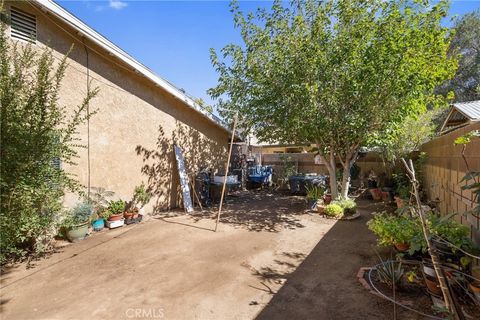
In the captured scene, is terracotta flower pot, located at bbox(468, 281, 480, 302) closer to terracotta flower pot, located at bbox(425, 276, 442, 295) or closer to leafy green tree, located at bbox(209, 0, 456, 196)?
terracotta flower pot, located at bbox(425, 276, 442, 295)

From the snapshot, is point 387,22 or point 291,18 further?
point 291,18

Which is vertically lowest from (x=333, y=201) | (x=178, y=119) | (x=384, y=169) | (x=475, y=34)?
(x=333, y=201)

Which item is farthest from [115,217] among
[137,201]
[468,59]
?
[468,59]

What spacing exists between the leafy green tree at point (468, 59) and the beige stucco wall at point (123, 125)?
24524mm

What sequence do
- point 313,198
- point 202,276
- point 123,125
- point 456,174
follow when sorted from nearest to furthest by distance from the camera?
point 456,174 → point 202,276 → point 123,125 → point 313,198

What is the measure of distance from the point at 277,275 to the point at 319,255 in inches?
52.8

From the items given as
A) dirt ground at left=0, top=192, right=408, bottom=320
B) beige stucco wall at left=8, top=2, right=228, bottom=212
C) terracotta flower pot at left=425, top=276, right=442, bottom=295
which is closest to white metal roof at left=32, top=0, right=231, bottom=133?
beige stucco wall at left=8, top=2, right=228, bottom=212

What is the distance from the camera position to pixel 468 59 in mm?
21797

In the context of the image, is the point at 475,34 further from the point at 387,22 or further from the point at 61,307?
the point at 61,307

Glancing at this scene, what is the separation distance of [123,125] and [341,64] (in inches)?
274

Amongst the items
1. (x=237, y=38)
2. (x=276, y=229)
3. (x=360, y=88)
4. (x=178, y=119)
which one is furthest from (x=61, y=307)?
(x=237, y=38)

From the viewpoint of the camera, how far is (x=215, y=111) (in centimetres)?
1180

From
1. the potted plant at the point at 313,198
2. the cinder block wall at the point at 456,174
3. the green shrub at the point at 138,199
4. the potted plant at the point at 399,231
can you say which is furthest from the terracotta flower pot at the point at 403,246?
the green shrub at the point at 138,199

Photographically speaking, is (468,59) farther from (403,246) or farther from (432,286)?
(432,286)
